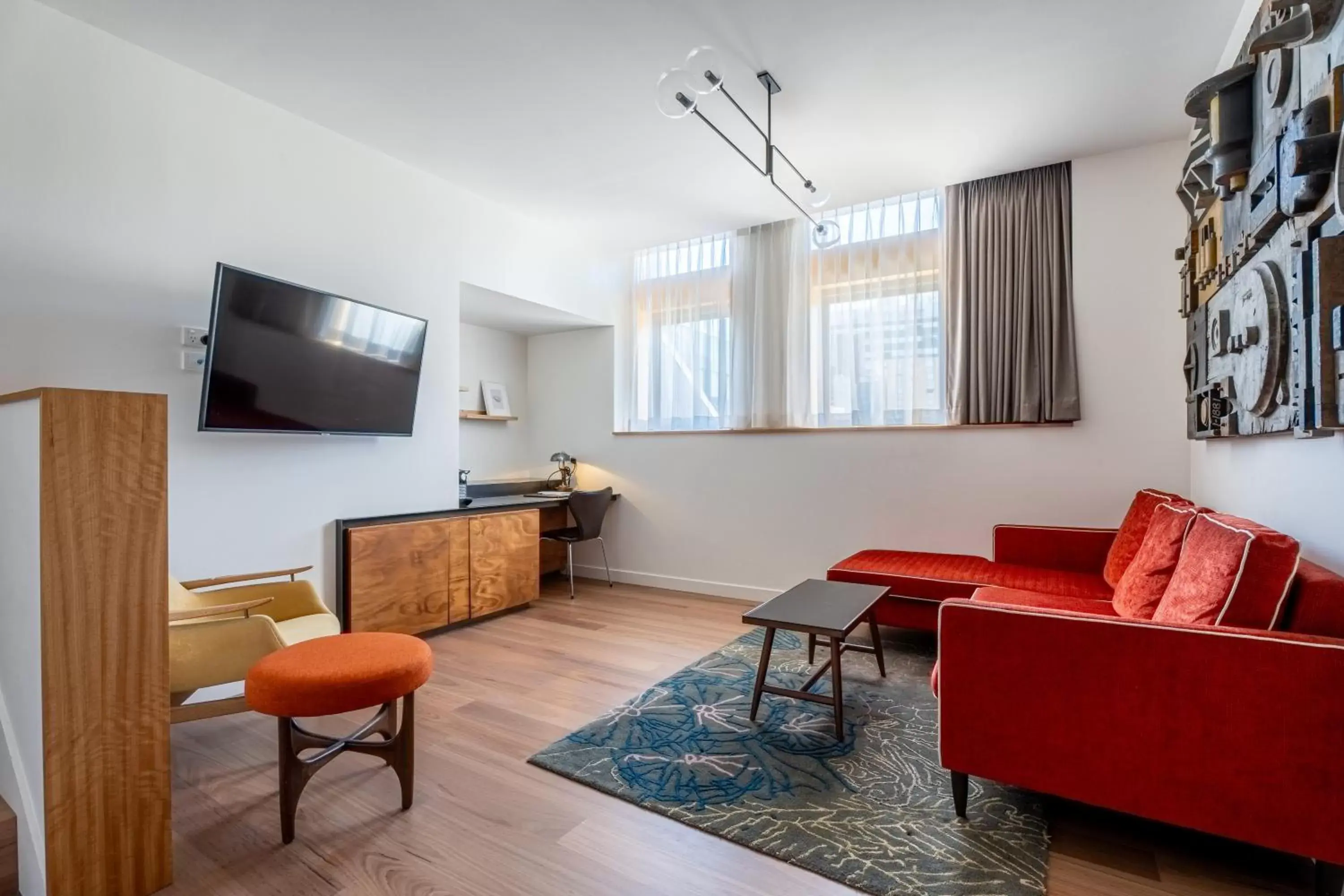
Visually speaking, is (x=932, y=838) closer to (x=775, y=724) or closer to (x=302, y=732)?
(x=775, y=724)

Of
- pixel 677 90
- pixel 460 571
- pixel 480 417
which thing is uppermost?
pixel 677 90

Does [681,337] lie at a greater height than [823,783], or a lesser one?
greater

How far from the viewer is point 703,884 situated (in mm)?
1532

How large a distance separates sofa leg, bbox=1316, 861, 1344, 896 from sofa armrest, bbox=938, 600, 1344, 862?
0.15m

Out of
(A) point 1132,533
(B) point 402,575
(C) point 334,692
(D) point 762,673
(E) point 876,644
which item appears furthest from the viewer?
(B) point 402,575

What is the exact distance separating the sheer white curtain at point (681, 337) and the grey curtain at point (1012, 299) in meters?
1.62

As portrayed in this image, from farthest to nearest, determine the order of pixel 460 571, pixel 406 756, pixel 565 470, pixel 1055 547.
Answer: pixel 565 470, pixel 460 571, pixel 1055 547, pixel 406 756

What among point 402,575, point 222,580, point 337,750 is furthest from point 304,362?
point 337,750

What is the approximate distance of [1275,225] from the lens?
1.77 m

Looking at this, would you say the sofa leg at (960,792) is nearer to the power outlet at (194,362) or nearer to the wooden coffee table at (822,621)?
the wooden coffee table at (822,621)

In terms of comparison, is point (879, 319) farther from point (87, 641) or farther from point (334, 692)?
point (87, 641)

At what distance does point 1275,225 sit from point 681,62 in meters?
2.22

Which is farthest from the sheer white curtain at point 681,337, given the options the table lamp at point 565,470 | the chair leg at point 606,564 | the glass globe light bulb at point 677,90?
the glass globe light bulb at point 677,90

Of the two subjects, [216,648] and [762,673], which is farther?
[762,673]
